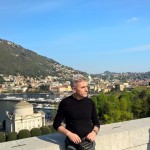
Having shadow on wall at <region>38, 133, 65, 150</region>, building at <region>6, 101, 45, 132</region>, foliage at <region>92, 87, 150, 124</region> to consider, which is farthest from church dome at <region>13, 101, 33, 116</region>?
shadow on wall at <region>38, 133, 65, 150</region>

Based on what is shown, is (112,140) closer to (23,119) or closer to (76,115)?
(76,115)

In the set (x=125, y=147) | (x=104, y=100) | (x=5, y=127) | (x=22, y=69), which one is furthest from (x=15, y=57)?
(x=125, y=147)

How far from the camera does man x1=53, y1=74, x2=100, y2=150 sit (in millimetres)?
3434

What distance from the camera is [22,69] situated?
179625 mm

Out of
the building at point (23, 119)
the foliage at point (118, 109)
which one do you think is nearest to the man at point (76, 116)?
the foliage at point (118, 109)

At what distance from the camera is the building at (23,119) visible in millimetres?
50562

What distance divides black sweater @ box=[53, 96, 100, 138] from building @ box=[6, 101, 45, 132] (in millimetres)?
47162

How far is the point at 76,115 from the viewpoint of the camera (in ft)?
11.3

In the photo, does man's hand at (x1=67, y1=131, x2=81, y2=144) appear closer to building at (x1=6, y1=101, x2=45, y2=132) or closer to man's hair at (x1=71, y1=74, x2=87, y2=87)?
man's hair at (x1=71, y1=74, x2=87, y2=87)

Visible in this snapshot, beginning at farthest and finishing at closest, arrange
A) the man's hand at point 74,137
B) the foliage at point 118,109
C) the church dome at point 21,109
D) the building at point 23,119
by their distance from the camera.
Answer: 1. the church dome at point 21,109
2. the building at point 23,119
3. the foliage at point 118,109
4. the man's hand at point 74,137

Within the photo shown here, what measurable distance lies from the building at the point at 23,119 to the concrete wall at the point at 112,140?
1832 inches

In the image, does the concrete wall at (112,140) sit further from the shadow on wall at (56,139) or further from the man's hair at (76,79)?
the man's hair at (76,79)

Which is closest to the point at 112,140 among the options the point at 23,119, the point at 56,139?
the point at 56,139

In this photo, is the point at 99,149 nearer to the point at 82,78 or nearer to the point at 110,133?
the point at 110,133
